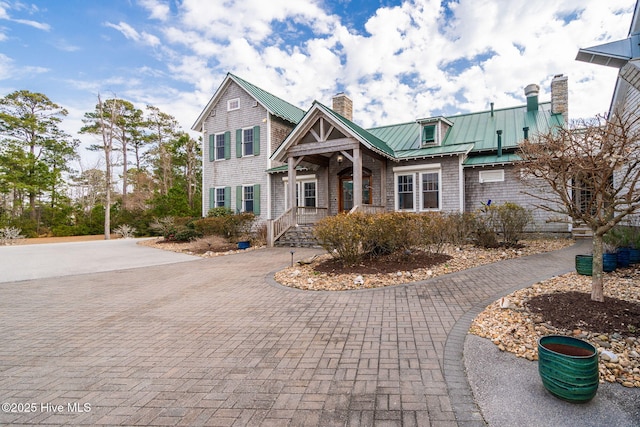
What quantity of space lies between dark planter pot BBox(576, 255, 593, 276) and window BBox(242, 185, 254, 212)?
15139 millimetres

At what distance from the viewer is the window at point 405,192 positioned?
14.2 metres

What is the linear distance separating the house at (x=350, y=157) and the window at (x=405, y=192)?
46 millimetres

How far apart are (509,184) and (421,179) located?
11.6 ft

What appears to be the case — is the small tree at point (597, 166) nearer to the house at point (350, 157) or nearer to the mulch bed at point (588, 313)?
the mulch bed at point (588, 313)

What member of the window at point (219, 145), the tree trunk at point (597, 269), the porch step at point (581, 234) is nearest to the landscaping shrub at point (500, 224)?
the porch step at point (581, 234)

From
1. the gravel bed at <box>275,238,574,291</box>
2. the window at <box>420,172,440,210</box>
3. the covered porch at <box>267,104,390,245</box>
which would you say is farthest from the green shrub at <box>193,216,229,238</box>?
the window at <box>420,172,440,210</box>

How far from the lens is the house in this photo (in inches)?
506

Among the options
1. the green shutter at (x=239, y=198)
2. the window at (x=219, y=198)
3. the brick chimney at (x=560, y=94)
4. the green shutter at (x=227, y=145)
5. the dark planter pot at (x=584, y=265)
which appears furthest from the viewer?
the window at (x=219, y=198)

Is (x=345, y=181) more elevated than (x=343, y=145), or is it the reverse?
(x=343, y=145)

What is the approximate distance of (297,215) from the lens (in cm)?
1452

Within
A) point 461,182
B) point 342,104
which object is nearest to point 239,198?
point 342,104

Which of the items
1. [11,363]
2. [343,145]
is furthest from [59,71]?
[11,363]

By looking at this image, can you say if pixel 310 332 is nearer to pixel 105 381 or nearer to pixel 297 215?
pixel 105 381

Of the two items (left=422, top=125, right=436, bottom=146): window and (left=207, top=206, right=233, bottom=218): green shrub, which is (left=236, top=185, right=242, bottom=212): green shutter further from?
(left=422, top=125, right=436, bottom=146): window
